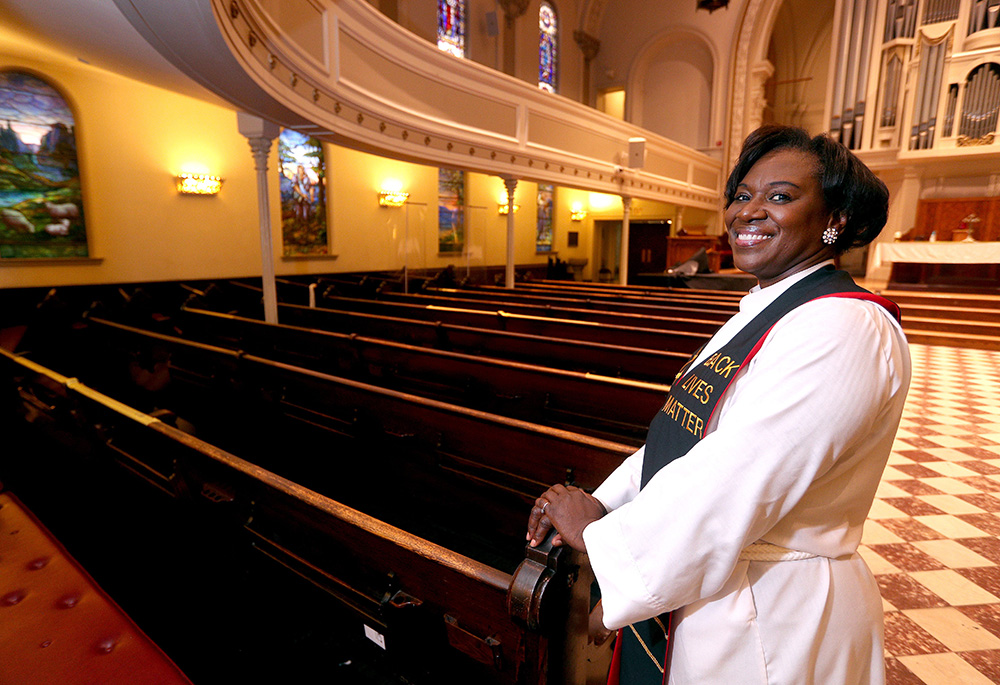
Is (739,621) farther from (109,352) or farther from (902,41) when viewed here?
(902,41)

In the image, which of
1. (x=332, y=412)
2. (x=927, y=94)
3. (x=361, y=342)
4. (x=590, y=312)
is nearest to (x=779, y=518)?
(x=332, y=412)

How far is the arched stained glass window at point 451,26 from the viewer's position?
10719 millimetres

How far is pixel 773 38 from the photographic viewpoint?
15.7 meters

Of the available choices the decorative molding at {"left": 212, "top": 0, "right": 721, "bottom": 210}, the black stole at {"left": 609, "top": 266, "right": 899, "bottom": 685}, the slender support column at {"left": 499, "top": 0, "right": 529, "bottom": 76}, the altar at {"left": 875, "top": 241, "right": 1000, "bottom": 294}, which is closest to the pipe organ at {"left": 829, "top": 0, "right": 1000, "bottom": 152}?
the altar at {"left": 875, "top": 241, "right": 1000, "bottom": 294}

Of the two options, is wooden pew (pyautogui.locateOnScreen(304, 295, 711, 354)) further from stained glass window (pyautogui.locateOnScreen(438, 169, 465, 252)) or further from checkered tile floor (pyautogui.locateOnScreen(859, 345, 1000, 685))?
stained glass window (pyautogui.locateOnScreen(438, 169, 465, 252))

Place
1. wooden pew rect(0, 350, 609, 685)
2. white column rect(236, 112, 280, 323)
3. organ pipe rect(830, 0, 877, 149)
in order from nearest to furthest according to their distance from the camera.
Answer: wooden pew rect(0, 350, 609, 685) → white column rect(236, 112, 280, 323) → organ pipe rect(830, 0, 877, 149)

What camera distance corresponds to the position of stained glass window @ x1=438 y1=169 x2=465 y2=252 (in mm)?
11305

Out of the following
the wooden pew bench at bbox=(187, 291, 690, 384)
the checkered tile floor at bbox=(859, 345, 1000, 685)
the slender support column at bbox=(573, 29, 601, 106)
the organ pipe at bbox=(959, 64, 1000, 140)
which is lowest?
the checkered tile floor at bbox=(859, 345, 1000, 685)

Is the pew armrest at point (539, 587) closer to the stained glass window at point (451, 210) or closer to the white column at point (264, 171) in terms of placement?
the white column at point (264, 171)

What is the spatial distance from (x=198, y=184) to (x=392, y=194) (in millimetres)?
3565

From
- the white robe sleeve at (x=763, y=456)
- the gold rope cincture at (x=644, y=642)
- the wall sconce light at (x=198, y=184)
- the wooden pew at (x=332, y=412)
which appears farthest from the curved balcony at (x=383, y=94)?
the gold rope cincture at (x=644, y=642)

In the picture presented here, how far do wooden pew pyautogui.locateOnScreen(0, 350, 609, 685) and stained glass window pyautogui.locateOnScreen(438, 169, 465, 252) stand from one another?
9.83 metres

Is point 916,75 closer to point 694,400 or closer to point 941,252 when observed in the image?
point 941,252

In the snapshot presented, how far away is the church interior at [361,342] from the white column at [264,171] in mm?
38
